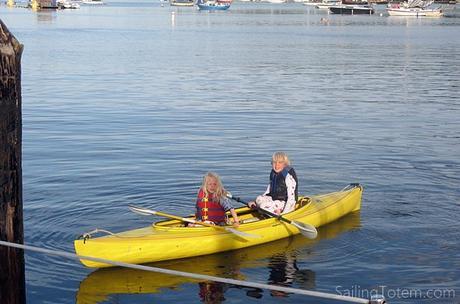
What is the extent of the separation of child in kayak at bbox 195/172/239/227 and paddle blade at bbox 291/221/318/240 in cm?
110

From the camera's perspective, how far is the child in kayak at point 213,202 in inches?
480

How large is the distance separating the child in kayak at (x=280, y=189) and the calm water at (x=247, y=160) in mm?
649

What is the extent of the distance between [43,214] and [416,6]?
125640 millimetres

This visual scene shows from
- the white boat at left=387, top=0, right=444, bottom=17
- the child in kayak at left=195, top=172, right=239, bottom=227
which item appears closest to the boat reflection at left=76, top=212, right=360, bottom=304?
the child in kayak at left=195, top=172, right=239, bottom=227

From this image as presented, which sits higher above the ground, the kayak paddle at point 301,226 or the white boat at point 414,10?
the white boat at point 414,10

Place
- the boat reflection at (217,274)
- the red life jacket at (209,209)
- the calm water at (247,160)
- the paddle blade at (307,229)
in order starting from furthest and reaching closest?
the paddle blade at (307,229) → the red life jacket at (209,209) → the calm water at (247,160) → the boat reflection at (217,274)

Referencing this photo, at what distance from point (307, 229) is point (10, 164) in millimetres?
5960

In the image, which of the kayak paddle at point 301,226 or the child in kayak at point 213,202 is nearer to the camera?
the child in kayak at point 213,202

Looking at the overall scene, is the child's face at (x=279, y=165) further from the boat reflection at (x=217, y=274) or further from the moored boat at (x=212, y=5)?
the moored boat at (x=212, y=5)

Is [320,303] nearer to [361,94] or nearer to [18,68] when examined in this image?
[18,68]

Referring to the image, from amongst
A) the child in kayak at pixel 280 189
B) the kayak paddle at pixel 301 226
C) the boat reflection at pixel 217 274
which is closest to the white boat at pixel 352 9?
the child in kayak at pixel 280 189

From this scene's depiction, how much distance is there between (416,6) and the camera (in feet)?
436

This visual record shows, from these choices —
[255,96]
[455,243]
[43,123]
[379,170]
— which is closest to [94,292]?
[455,243]

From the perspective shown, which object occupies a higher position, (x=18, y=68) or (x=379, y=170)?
(x=18, y=68)
